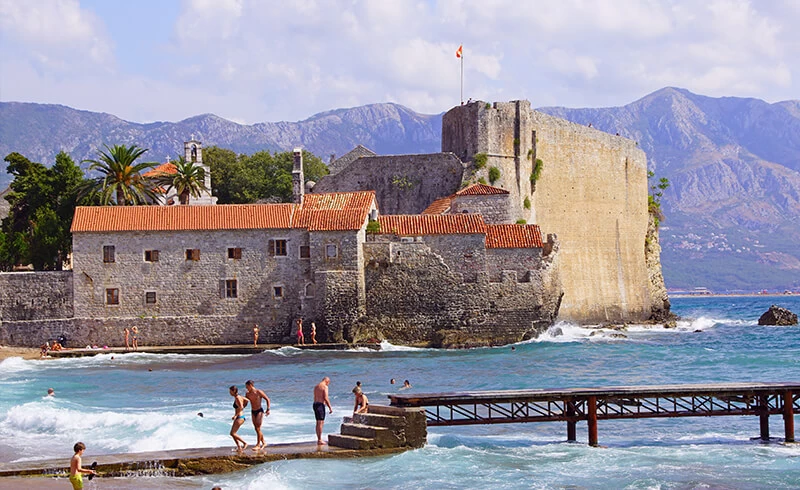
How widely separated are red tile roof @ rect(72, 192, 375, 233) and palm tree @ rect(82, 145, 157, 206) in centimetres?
271

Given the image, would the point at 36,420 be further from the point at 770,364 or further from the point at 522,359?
the point at 770,364

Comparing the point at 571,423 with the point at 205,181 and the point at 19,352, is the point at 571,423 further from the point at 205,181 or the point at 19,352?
the point at 205,181

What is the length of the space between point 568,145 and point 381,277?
18819mm

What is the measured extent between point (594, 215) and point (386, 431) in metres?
42.8

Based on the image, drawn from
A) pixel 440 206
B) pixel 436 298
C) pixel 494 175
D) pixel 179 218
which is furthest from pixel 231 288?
pixel 494 175

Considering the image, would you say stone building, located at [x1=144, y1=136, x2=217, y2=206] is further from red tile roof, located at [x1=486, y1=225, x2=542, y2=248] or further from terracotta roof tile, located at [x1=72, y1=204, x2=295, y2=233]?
red tile roof, located at [x1=486, y1=225, x2=542, y2=248]

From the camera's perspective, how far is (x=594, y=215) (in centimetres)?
6219

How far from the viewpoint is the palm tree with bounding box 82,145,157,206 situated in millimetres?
47656

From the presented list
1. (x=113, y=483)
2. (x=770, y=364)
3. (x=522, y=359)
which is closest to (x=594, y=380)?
(x=522, y=359)

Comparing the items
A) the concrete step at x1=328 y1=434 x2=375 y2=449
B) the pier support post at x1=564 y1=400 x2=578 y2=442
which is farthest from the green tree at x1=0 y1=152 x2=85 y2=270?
the pier support post at x1=564 y1=400 x2=578 y2=442

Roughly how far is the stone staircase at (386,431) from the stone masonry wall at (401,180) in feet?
110

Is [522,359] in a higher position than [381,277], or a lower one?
lower

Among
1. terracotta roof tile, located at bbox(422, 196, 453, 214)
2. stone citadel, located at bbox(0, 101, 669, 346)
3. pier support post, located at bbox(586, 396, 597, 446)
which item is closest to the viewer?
pier support post, located at bbox(586, 396, 597, 446)

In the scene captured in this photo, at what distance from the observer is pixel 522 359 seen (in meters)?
41.2
